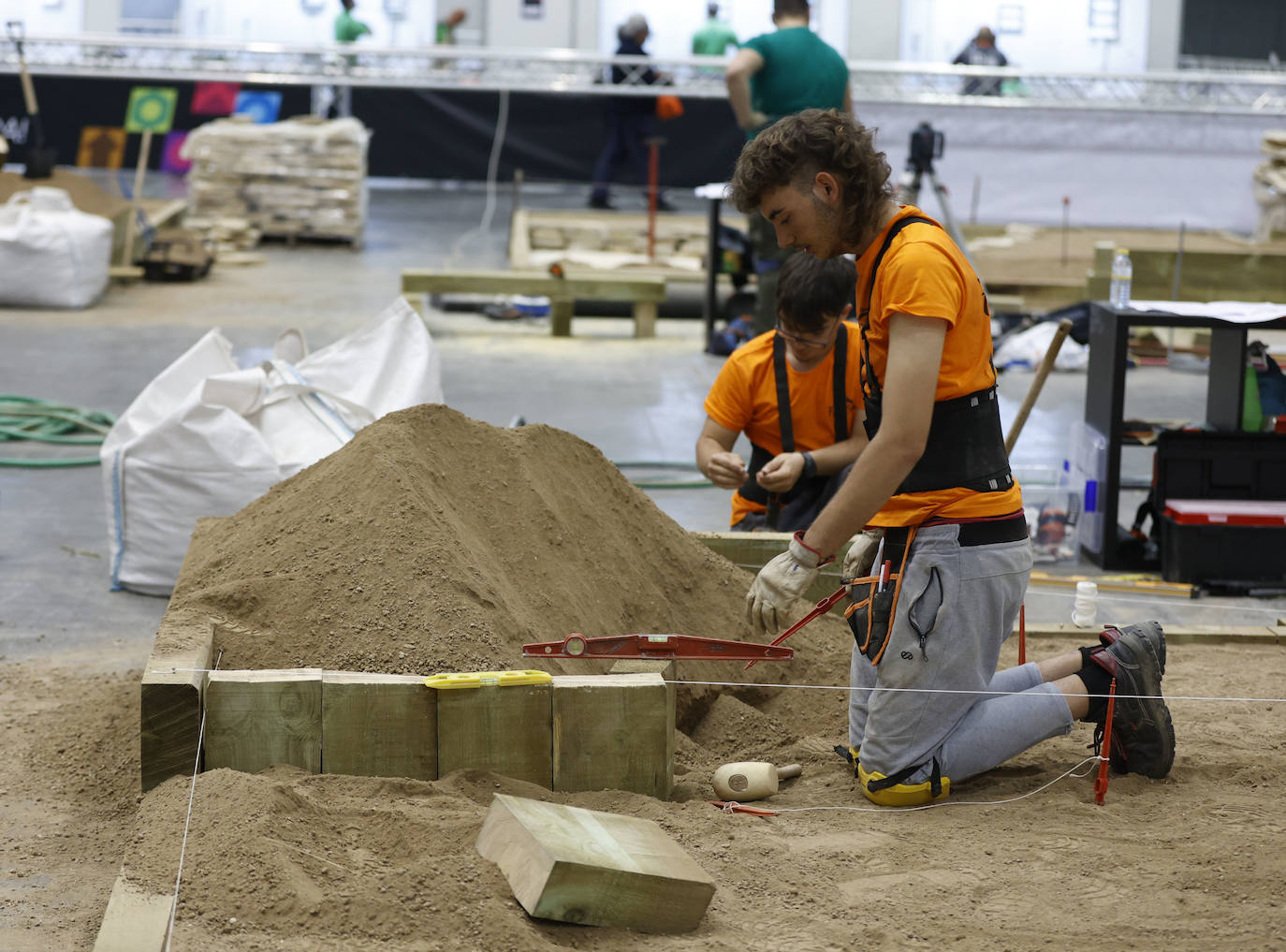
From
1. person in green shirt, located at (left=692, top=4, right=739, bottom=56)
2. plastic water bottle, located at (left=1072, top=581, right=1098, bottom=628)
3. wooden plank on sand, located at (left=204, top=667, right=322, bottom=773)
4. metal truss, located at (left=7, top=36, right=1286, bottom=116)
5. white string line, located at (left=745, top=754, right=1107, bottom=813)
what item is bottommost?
white string line, located at (left=745, top=754, right=1107, bottom=813)

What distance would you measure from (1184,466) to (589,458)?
7.92 feet

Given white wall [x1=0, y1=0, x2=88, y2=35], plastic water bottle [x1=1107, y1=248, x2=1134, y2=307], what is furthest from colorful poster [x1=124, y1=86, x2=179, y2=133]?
plastic water bottle [x1=1107, y1=248, x2=1134, y2=307]

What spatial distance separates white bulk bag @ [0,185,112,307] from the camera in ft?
31.3

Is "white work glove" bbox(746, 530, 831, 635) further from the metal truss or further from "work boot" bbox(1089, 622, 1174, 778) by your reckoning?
the metal truss

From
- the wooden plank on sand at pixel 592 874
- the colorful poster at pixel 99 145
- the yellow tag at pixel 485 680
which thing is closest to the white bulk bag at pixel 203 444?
the yellow tag at pixel 485 680

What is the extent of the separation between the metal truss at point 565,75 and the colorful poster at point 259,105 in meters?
0.22

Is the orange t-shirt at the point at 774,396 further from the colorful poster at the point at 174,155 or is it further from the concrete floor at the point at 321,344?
the colorful poster at the point at 174,155

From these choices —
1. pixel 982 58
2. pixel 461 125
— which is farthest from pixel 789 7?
pixel 461 125

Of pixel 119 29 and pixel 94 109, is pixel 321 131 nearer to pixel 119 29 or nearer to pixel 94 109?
pixel 94 109

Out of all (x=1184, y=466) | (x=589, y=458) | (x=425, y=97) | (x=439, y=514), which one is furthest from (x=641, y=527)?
(x=425, y=97)

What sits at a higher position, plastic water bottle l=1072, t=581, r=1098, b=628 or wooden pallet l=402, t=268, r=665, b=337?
wooden pallet l=402, t=268, r=665, b=337

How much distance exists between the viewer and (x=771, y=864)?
2.45 m

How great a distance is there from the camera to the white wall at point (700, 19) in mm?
18562

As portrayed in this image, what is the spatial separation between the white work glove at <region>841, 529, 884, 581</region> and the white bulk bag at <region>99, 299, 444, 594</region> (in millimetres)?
2024
